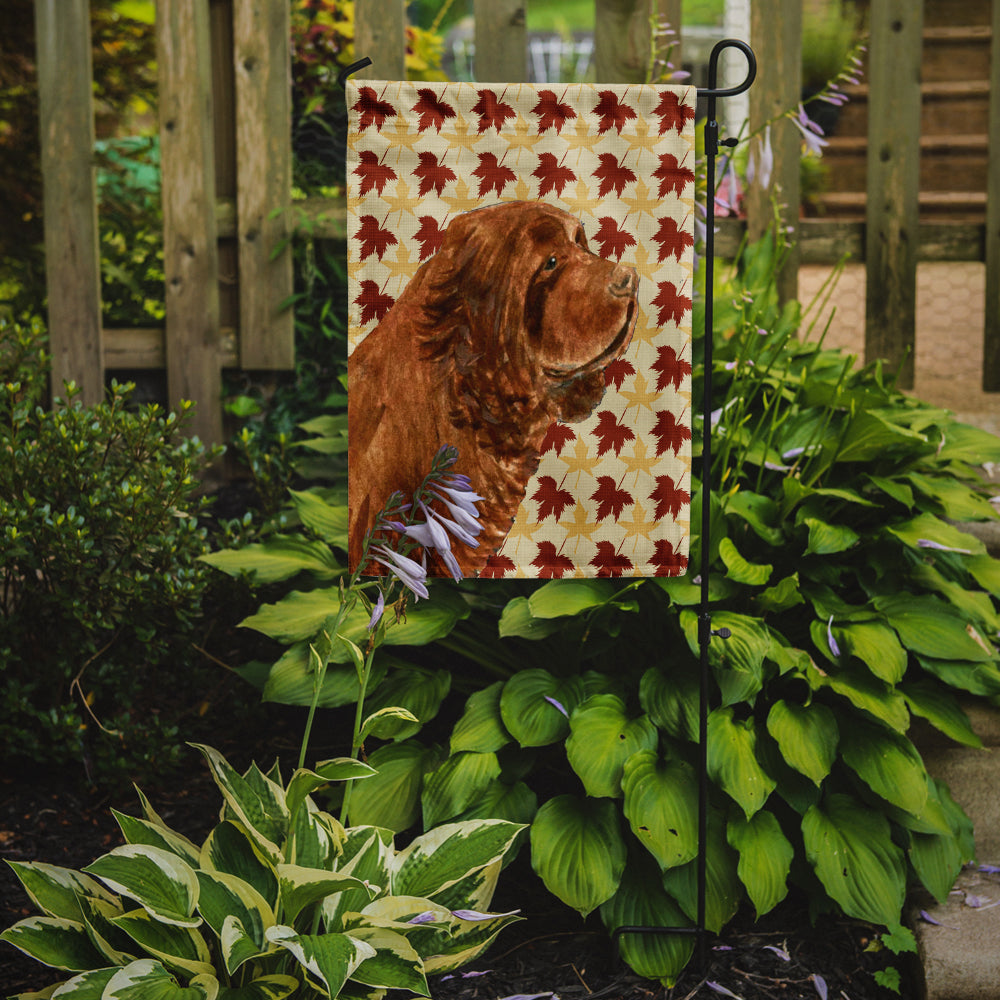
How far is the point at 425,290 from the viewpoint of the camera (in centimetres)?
186

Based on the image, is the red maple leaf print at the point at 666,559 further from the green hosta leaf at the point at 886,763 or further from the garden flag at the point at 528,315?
the green hosta leaf at the point at 886,763

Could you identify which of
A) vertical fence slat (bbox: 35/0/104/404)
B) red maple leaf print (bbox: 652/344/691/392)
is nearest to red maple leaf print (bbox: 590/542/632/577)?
red maple leaf print (bbox: 652/344/691/392)

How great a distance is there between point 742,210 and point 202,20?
193 cm

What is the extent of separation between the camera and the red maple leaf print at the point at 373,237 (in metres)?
1.83

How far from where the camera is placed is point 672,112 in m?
1.83

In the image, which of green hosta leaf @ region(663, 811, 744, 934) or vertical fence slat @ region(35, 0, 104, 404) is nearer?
green hosta leaf @ region(663, 811, 744, 934)

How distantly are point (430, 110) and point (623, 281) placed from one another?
0.46m

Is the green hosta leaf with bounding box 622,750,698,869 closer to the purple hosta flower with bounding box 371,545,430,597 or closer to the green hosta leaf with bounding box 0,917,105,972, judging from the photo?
the purple hosta flower with bounding box 371,545,430,597

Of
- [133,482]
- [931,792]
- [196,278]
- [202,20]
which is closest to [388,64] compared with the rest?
[202,20]

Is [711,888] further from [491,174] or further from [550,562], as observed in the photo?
[491,174]

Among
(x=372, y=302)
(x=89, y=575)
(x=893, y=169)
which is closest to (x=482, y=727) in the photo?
(x=372, y=302)

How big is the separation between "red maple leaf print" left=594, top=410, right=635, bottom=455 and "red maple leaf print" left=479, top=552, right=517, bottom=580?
0.88 ft

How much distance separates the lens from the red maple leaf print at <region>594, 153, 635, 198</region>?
1839 mm

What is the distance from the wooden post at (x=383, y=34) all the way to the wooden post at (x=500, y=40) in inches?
9.6
